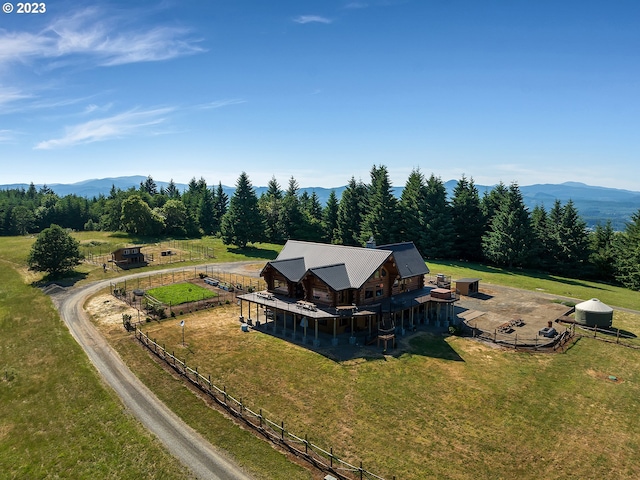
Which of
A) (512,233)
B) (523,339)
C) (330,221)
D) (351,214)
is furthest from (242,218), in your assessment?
(523,339)

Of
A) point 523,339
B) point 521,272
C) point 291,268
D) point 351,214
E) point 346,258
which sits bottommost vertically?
point 523,339

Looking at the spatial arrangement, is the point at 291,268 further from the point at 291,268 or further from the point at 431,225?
the point at 431,225

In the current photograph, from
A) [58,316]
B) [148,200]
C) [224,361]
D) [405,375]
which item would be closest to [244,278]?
[58,316]

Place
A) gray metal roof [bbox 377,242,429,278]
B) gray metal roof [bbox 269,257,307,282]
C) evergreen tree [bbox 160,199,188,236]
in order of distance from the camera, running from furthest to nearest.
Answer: evergreen tree [bbox 160,199,188,236] < gray metal roof [bbox 377,242,429,278] < gray metal roof [bbox 269,257,307,282]

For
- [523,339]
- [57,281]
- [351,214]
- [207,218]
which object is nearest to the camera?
[523,339]

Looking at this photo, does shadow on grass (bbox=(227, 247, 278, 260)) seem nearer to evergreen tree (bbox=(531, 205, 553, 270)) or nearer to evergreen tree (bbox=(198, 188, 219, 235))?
evergreen tree (bbox=(198, 188, 219, 235))

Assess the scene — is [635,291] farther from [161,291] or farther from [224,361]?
[161,291]

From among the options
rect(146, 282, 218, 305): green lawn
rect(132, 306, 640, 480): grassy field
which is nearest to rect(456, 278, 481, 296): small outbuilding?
rect(132, 306, 640, 480): grassy field
